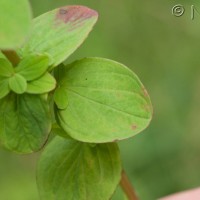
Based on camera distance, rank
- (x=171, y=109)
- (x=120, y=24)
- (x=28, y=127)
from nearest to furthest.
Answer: (x=28, y=127)
(x=171, y=109)
(x=120, y=24)

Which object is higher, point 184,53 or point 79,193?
point 79,193

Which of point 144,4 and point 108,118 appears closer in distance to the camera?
point 108,118

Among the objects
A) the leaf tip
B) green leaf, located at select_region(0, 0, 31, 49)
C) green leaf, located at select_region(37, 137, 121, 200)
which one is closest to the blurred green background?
green leaf, located at select_region(37, 137, 121, 200)

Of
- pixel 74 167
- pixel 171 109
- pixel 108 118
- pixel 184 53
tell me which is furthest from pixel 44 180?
pixel 184 53

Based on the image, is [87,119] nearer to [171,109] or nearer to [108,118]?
[108,118]
